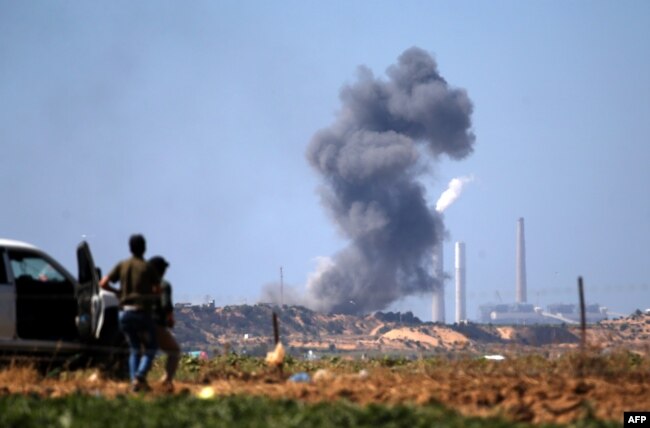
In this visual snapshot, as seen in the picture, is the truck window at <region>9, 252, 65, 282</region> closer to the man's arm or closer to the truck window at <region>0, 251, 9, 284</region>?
the truck window at <region>0, 251, 9, 284</region>

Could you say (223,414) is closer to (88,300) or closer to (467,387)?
(467,387)

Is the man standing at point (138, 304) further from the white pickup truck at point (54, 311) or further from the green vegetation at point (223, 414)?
the green vegetation at point (223, 414)

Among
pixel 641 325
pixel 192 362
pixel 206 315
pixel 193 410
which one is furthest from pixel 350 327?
pixel 193 410

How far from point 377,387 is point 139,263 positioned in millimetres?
3206

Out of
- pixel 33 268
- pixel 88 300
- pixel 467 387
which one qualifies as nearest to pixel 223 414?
pixel 467 387

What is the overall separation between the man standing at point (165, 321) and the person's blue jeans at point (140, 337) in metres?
0.22

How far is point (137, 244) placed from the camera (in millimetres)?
15719

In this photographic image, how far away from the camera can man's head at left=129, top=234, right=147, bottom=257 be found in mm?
15719

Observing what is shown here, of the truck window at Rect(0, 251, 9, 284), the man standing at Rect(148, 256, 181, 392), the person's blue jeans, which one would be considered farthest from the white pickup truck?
the person's blue jeans

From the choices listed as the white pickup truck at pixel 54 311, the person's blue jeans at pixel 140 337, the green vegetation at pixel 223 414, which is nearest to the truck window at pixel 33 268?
the white pickup truck at pixel 54 311

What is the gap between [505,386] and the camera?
1555 cm

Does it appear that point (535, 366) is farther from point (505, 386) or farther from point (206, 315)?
point (206, 315)

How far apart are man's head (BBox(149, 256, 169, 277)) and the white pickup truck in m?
1.69

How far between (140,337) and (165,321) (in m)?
0.38
